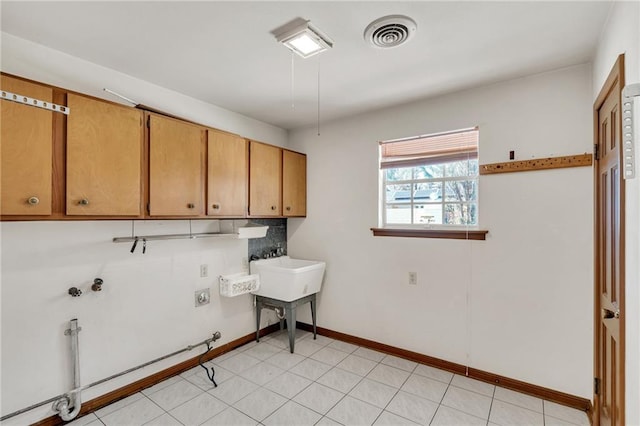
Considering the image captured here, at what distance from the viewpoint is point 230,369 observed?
2.80m

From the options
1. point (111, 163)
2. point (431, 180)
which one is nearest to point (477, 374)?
point (431, 180)

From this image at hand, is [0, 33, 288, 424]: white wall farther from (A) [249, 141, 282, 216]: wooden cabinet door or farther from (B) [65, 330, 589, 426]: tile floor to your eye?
(A) [249, 141, 282, 216]: wooden cabinet door

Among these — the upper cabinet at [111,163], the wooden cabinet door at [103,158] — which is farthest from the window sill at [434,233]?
the wooden cabinet door at [103,158]

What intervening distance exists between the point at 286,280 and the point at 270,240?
753mm

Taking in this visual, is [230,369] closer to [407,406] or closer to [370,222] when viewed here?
[407,406]

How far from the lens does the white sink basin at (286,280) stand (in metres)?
3.11

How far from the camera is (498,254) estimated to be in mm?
2529

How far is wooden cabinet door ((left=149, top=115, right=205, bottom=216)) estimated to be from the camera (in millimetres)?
2252

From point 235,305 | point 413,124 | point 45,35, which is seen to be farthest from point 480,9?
point 235,305

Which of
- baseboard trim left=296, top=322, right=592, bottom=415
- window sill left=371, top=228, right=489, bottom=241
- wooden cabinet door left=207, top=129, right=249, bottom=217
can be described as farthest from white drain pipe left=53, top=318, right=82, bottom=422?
window sill left=371, top=228, right=489, bottom=241

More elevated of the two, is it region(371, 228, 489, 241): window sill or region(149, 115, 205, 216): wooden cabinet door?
region(149, 115, 205, 216): wooden cabinet door

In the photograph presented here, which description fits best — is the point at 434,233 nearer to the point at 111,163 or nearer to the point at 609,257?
the point at 609,257

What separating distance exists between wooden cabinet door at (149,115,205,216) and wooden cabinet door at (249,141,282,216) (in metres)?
0.57

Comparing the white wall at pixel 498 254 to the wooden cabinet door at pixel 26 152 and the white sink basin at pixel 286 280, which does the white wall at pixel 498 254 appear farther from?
the wooden cabinet door at pixel 26 152
